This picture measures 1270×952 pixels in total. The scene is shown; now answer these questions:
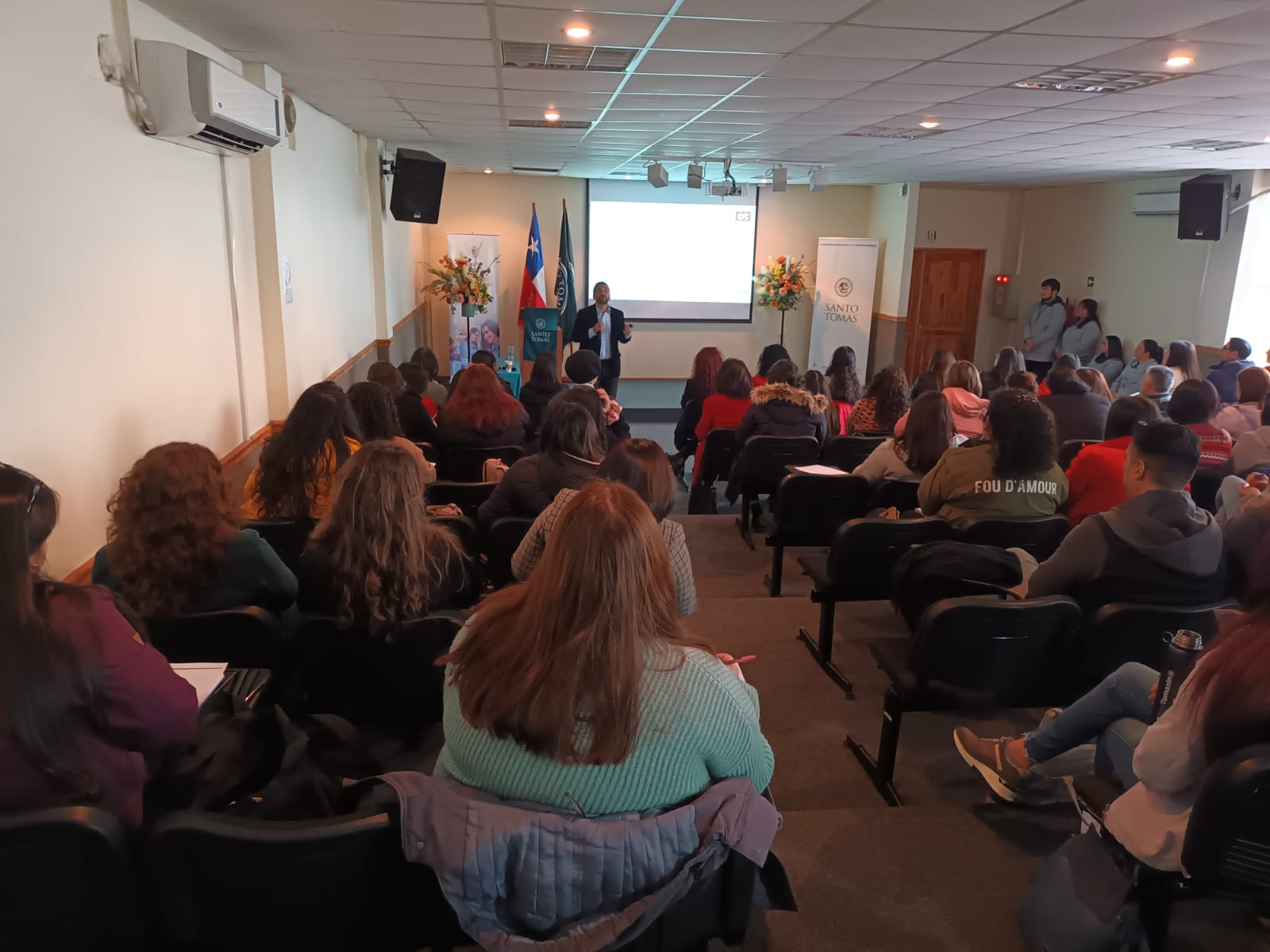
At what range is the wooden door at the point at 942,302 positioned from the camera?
11133 millimetres

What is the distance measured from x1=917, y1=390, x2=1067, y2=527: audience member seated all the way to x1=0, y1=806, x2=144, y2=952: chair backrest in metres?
2.74

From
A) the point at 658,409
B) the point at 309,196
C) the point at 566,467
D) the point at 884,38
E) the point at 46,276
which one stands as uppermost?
the point at 884,38

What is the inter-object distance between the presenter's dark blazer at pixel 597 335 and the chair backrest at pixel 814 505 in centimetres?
531

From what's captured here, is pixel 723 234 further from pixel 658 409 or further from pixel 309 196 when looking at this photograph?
pixel 309 196

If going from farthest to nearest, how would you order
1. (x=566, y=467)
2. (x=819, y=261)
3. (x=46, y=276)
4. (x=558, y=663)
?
(x=819, y=261), (x=566, y=467), (x=46, y=276), (x=558, y=663)

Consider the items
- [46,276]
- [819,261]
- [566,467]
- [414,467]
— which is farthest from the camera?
[819,261]

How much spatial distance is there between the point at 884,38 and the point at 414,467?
2.65m

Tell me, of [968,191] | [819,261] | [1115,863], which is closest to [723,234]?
[819,261]

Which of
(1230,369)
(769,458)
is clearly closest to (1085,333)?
(1230,369)

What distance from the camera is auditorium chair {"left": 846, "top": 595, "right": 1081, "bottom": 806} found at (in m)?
2.30

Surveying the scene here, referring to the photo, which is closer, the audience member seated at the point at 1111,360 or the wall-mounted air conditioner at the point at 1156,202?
the wall-mounted air conditioner at the point at 1156,202

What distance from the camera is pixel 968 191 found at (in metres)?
10.9

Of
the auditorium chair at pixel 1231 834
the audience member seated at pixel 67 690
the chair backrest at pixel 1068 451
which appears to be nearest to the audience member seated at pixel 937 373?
the chair backrest at pixel 1068 451

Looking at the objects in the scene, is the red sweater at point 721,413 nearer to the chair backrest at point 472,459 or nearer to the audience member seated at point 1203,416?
the chair backrest at point 472,459
